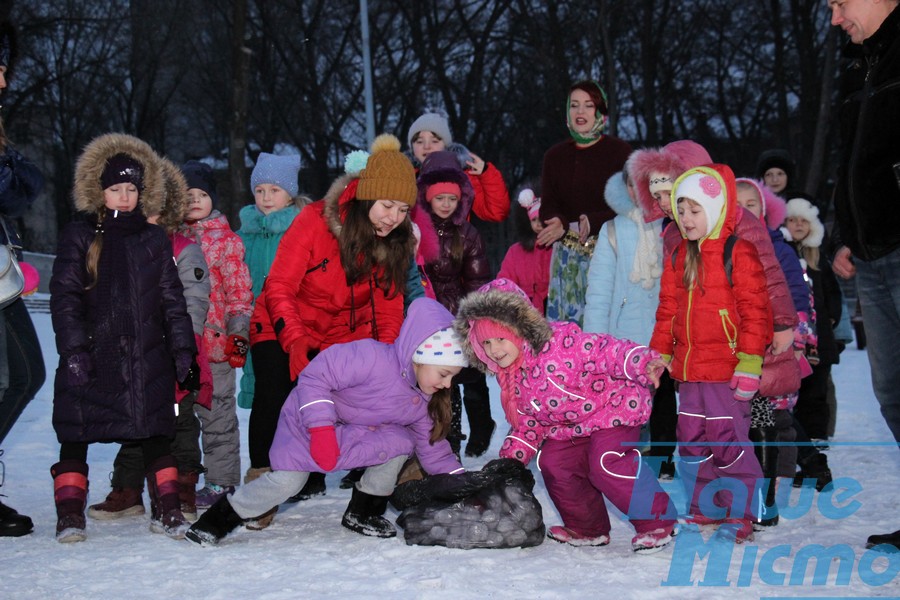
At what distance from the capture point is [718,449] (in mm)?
4246

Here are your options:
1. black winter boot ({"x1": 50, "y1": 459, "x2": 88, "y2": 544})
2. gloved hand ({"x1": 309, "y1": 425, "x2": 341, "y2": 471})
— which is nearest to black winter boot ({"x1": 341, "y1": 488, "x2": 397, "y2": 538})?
gloved hand ({"x1": 309, "y1": 425, "x2": 341, "y2": 471})

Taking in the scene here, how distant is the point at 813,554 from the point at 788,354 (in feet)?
3.61

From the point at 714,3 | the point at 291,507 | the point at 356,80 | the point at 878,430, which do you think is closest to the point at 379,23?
the point at 356,80

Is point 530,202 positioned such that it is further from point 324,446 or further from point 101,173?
point 324,446

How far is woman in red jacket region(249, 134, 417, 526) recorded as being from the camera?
14.9 feet

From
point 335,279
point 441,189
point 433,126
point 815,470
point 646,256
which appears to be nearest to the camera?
point 335,279

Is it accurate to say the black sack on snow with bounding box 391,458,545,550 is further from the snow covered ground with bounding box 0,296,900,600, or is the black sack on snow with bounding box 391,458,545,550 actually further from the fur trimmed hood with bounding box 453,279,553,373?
the fur trimmed hood with bounding box 453,279,553,373

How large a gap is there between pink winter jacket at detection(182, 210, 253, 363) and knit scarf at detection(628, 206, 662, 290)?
6.57ft

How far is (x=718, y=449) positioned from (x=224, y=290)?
2.58 m

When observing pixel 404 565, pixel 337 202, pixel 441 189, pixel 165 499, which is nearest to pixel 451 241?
pixel 441 189

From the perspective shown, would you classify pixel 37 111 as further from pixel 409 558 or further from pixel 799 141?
pixel 409 558

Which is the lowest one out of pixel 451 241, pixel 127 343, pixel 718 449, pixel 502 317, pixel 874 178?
pixel 718 449

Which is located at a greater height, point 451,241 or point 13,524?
point 451,241

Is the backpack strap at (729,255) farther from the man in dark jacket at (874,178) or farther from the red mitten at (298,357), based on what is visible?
the red mitten at (298,357)
